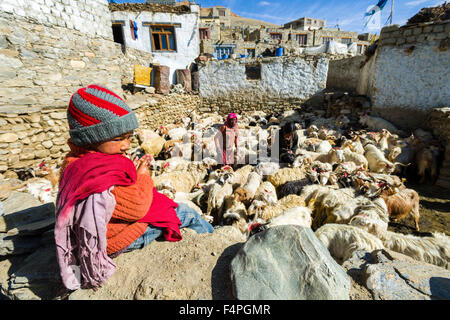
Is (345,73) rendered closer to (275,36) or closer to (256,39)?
(256,39)

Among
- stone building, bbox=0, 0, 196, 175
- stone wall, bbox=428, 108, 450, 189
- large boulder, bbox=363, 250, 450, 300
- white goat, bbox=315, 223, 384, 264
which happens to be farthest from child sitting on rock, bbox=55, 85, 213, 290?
stone wall, bbox=428, 108, 450, 189

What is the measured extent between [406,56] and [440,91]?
157cm

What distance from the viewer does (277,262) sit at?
134cm

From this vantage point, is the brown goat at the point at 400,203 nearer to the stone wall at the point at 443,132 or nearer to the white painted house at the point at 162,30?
the stone wall at the point at 443,132

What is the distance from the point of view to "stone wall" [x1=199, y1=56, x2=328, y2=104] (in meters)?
10.4

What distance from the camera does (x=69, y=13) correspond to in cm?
562

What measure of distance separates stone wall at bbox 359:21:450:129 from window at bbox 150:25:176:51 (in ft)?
39.4

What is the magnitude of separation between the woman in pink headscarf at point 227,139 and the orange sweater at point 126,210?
3905 mm

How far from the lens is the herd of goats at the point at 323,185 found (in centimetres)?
292

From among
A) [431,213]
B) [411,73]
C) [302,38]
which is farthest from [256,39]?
[431,213]

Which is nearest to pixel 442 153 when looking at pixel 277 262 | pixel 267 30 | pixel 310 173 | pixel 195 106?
pixel 310 173

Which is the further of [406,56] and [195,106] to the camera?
[195,106]

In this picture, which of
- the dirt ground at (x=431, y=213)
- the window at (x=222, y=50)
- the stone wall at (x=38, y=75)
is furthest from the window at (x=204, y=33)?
the dirt ground at (x=431, y=213)
